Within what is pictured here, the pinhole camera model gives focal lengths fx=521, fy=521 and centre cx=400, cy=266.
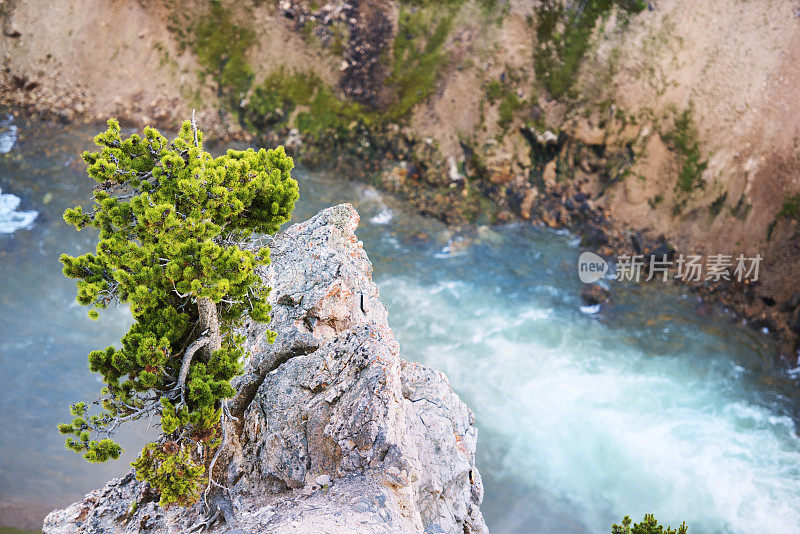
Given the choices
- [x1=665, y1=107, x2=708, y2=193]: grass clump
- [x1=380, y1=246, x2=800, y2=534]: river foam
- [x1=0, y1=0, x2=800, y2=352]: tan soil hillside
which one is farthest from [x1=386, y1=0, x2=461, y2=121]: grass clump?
[x1=665, y1=107, x2=708, y2=193]: grass clump

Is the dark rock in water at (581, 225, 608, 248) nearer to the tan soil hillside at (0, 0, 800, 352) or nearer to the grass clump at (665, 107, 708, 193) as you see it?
the tan soil hillside at (0, 0, 800, 352)

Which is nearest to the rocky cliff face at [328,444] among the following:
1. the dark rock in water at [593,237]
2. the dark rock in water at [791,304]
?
the dark rock in water at [593,237]

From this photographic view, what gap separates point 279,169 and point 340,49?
32.0 metres

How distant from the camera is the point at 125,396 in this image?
1203 cm

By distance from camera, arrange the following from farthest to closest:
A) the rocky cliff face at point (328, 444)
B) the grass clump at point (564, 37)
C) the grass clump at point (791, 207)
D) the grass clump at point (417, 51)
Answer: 1. the grass clump at point (417, 51)
2. the grass clump at point (564, 37)
3. the grass clump at point (791, 207)
4. the rocky cliff face at point (328, 444)

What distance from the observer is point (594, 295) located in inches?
1309

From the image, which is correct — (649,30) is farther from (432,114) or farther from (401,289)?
(401,289)

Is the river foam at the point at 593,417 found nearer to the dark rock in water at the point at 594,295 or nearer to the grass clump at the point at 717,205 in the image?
the dark rock in water at the point at 594,295

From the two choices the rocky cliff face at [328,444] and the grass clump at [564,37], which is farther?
the grass clump at [564,37]

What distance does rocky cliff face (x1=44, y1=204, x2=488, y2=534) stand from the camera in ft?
39.3

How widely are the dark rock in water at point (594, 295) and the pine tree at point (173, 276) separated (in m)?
25.2

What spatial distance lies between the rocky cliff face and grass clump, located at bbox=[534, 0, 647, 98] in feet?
96.1

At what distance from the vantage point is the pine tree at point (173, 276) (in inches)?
428

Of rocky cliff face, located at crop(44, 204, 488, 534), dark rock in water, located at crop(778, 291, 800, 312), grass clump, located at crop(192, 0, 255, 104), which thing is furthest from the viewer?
grass clump, located at crop(192, 0, 255, 104)
